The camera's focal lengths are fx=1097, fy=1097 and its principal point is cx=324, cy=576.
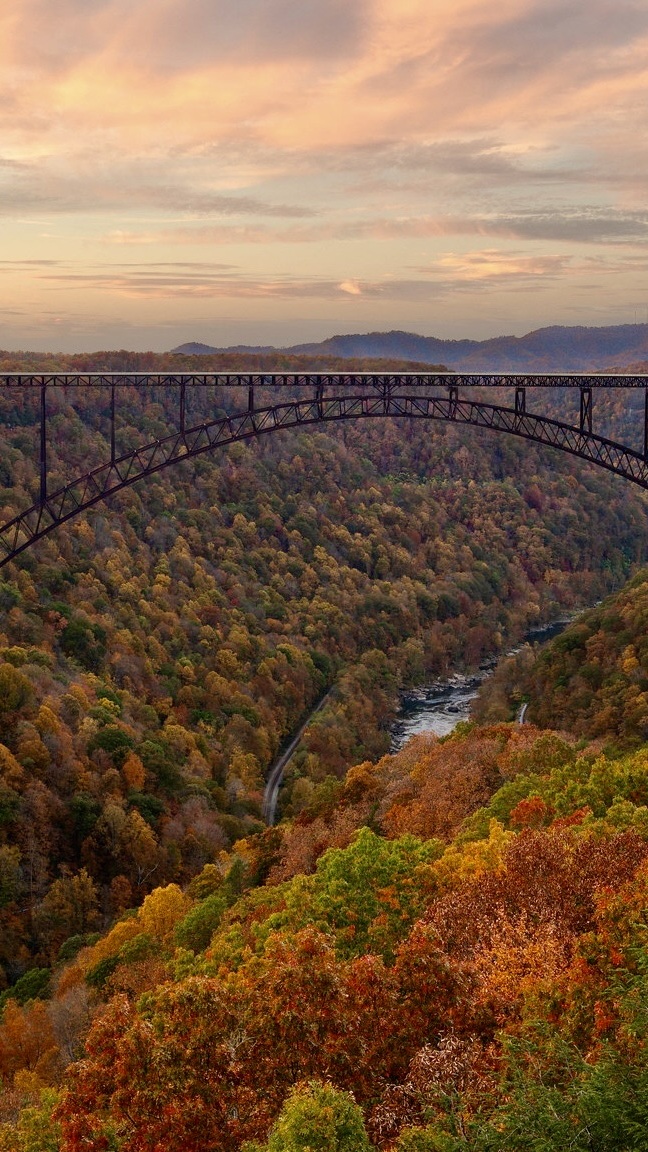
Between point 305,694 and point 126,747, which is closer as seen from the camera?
point 126,747

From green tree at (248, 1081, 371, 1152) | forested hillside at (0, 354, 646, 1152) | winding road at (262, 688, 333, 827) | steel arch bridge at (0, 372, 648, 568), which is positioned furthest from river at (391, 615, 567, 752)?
green tree at (248, 1081, 371, 1152)

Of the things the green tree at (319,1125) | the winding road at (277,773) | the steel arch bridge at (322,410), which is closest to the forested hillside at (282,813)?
the green tree at (319,1125)

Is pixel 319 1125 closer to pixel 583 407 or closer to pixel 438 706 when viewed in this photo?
pixel 583 407

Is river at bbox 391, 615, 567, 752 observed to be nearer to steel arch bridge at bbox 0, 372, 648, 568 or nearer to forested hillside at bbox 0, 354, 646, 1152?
forested hillside at bbox 0, 354, 646, 1152

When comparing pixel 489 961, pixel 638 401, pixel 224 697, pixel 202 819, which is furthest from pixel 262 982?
pixel 638 401

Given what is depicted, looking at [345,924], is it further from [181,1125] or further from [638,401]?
[638,401]

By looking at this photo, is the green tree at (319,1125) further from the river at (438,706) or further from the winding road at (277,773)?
the river at (438,706)
